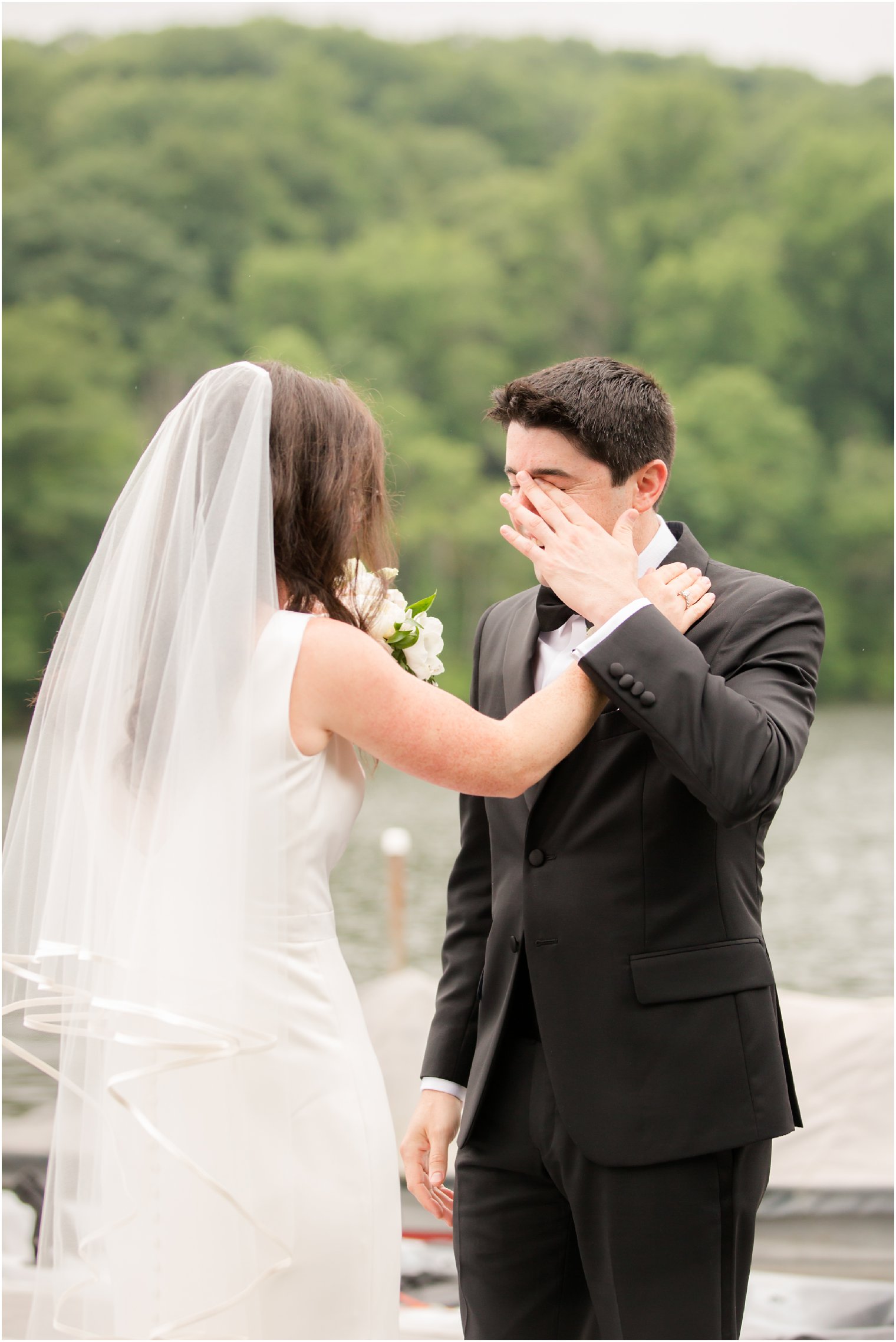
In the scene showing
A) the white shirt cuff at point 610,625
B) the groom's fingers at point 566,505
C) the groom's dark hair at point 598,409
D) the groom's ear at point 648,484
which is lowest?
the white shirt cuff at point 610,625

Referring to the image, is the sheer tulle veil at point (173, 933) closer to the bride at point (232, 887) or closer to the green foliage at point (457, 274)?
the bride at point (232, 887)

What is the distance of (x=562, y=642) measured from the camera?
8.25 feet

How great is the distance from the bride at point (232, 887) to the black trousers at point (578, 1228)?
23 cm

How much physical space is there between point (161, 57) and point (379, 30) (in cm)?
A: 1017

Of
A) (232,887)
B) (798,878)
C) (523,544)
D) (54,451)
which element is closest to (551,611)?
(523,544)

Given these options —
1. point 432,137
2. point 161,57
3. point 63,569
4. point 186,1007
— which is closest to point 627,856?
point 186,1007

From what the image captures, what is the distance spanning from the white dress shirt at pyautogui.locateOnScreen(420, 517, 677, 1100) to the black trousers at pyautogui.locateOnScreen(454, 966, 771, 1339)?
0.62 feet

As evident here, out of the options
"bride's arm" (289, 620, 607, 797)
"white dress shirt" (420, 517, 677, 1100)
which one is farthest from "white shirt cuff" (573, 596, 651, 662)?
"white dress shirt" (420, 517, 677, 1100)

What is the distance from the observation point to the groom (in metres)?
2.10

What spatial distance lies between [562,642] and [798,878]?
56.2ft

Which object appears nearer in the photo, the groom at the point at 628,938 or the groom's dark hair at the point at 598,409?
the groom at the point at 628,938

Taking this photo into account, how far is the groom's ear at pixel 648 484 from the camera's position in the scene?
7.93 ft

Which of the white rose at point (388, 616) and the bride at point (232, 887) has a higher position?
the white rose at point (388, 616)

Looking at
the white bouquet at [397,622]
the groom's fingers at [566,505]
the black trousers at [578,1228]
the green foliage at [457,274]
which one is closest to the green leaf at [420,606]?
the white bouquet at [397,622]
